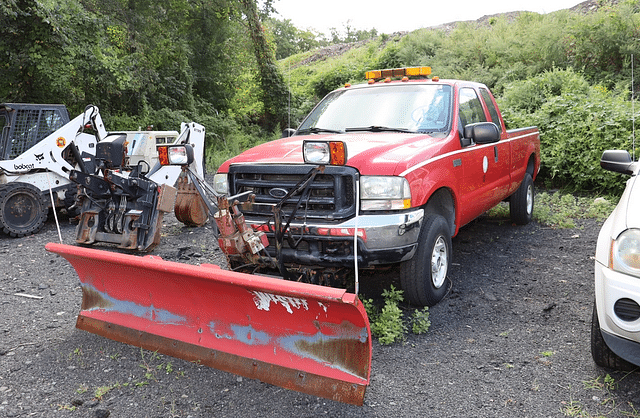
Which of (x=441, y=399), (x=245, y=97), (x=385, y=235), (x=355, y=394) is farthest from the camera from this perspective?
(x=245, y=97)

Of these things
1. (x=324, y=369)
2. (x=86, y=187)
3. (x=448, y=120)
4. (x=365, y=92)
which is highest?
(x=365, y=92)

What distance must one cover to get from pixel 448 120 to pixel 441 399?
2.72 metres

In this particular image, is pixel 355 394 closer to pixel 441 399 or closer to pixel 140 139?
pixel 441 399

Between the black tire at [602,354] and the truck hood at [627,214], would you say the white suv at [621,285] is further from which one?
the black tire at [602,354]

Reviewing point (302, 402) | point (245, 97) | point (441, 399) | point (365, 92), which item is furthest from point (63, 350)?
point (245, 97)

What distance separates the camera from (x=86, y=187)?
671 cm

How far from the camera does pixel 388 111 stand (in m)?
5.13

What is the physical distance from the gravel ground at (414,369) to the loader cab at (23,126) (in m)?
3.88

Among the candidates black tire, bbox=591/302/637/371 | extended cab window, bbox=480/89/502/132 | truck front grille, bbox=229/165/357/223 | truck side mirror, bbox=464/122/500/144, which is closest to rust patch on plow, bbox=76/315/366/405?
truck front grille, bbox=229/165/357/223

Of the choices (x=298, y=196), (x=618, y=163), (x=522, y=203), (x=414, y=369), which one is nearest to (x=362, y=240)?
(x=298, y=196)

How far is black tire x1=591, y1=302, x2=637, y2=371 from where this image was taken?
3.27m

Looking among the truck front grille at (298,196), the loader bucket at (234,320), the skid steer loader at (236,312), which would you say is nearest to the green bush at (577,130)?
the truck front grille at (298,196)

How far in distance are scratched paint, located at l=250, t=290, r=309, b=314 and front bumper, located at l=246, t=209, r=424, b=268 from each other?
27.5 inches

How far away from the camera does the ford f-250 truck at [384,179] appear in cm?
392
